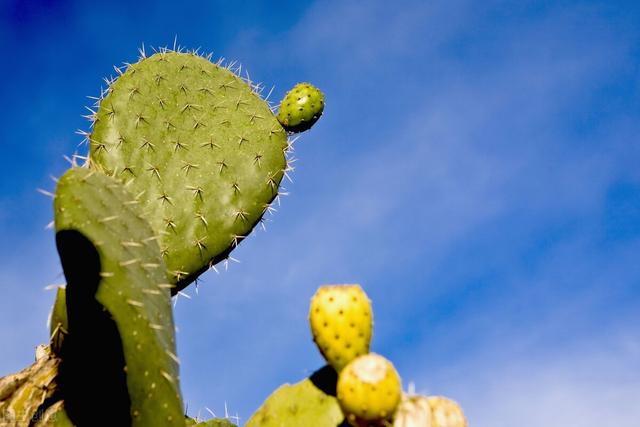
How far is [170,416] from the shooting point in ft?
5.71

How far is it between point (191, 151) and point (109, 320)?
5.09 feet

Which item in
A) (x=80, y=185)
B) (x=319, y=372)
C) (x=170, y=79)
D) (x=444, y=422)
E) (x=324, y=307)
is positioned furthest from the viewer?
(x=170, y=79)

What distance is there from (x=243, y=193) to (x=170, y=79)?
667 mm

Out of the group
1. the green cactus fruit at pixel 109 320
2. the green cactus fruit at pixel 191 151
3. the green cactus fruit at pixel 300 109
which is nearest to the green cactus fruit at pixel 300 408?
the green cactus fruit at pixel 109 320

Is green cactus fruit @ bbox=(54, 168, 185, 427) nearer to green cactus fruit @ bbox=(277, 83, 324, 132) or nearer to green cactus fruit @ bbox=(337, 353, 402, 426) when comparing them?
green cactus fruit @ bbox=(337, 353, 402, 426)

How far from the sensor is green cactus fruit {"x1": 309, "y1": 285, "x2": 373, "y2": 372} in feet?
5.14

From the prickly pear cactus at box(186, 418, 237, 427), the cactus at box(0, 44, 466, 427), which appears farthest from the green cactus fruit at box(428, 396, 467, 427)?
the prickly pear cactus at box(186, 418, 237, 427)

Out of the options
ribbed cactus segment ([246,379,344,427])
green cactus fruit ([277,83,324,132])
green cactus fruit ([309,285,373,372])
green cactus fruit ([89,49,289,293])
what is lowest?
ribbed cactus segment ([246,379,344,427])

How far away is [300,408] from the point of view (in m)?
1.79

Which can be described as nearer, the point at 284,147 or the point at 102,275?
the point at 102,275

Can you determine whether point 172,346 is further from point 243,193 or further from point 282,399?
point 243,193

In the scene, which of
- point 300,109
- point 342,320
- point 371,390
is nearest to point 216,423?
point 342,320

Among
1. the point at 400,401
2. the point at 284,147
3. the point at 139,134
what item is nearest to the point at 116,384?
the point at 400,401

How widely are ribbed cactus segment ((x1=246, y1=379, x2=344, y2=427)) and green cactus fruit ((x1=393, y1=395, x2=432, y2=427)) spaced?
0.38m
